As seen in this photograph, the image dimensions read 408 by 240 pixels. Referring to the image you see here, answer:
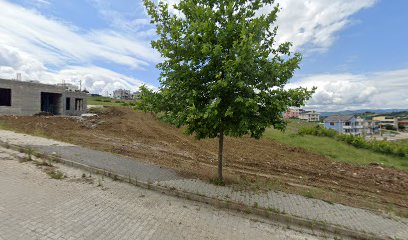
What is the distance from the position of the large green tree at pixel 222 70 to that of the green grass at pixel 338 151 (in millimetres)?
7746

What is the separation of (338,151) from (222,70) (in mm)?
14192

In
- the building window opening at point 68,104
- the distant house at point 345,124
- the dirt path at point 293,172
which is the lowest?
the dirt path at point 293,172

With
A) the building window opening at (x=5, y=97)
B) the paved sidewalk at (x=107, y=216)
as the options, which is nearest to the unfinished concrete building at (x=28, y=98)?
the building window opening at (x=5, y=97)

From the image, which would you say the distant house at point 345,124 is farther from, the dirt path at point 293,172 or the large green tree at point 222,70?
the large green tree at point 222,70

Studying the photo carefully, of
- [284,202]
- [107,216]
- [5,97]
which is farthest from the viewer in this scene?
[5,97]

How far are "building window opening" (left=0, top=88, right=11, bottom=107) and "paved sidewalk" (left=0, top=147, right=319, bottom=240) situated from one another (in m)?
26.6

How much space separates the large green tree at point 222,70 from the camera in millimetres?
5926

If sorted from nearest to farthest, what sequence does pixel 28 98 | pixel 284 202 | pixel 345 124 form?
pixel 284 202, pixel 28 98, pixel 345 124

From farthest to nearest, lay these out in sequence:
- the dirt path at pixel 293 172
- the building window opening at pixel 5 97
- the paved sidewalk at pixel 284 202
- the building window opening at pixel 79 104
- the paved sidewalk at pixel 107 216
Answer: the building window opening at pixel 79 104
the building window opening at pixel 5 97
the dirt path at pixel 293 172
the paved sidewalk at pixel 284 202
the paved sidewalk at pixel 107 216

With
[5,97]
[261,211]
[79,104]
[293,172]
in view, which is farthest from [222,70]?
[79,104]

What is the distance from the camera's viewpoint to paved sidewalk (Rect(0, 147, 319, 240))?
430 centimetres

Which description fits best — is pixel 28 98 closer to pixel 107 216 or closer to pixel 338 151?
pixel 107 216

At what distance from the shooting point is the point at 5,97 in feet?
89.8

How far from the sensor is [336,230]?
16.8ft
